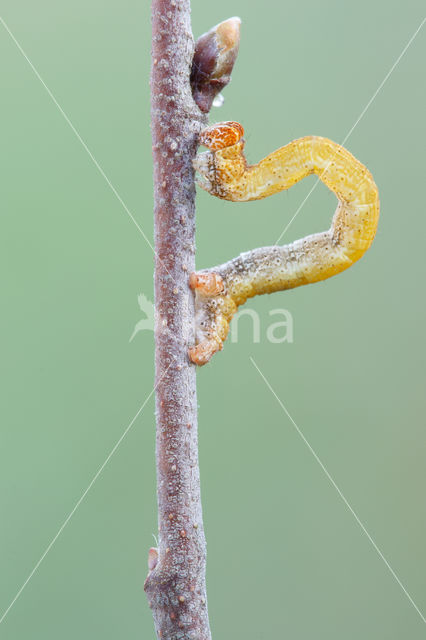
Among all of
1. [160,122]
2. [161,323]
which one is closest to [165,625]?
[161,323]

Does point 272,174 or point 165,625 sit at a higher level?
point 272,174

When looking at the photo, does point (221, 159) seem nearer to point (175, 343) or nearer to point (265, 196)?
point (265, 196)

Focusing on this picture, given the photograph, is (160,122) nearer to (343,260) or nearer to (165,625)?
(343,260)

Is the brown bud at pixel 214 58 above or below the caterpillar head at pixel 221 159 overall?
above

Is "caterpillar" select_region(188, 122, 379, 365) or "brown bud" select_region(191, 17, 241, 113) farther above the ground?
"brown bud" select_region(191, 17, 241, 113)
